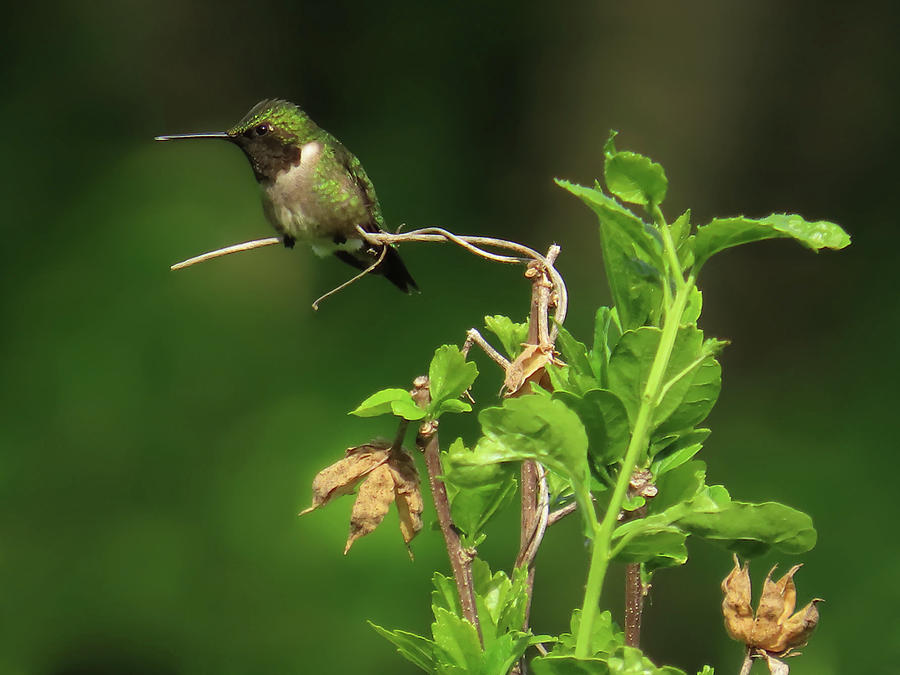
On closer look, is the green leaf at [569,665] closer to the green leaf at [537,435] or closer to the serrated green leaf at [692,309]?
the green leaf at [537,435]

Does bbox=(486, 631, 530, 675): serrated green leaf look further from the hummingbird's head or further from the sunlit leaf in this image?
the hummingbird's head

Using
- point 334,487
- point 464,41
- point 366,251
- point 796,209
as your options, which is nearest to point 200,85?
point 464,41

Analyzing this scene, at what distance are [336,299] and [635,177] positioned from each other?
3163mm

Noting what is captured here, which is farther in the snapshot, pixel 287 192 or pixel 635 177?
pixel 287 192

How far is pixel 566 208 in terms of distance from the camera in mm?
4402

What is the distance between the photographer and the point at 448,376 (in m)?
0.67

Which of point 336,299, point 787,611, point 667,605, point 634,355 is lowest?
point 667,605

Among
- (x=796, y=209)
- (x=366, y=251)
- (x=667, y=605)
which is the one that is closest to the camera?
(x=366, y=251)

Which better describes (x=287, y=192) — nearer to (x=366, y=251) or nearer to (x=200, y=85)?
(x=366, y=251)

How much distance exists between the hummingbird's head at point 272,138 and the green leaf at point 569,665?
1720 mm

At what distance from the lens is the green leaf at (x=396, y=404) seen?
648mm

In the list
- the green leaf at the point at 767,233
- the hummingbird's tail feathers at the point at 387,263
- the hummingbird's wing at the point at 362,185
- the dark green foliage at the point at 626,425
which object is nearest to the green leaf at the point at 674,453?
the dark green foliage at the point at 626,425

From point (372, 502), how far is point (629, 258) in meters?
0.24

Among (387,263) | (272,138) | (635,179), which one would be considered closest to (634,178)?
(635,179)
